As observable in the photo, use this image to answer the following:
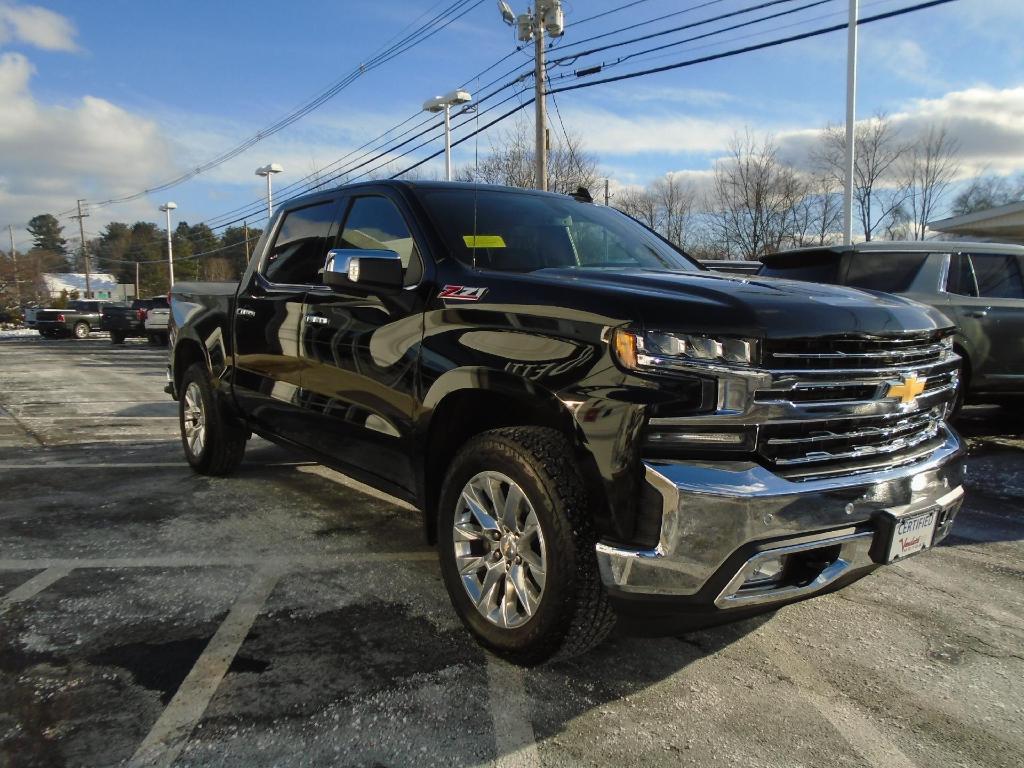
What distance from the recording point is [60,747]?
90.2 inches

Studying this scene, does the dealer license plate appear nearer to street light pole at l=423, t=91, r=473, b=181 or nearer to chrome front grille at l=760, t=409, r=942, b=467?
chrome front grille at l=760, t=409, r=942, b=467

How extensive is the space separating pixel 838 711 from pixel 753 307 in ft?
4.55

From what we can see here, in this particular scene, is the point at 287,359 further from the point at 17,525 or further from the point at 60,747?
the point at 60,747

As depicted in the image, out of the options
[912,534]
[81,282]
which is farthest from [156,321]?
[81,282]

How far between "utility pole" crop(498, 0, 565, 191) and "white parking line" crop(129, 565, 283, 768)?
51.7ft

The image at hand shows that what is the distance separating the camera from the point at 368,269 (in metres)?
3.23

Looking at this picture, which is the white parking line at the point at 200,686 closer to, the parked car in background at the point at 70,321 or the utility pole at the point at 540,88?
the utility pole at the point at 540,88

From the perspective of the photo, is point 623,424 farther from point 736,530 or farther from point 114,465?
point 114,465

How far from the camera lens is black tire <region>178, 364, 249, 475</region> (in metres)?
5.32

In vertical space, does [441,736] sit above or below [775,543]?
below

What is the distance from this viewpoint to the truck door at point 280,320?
4.23 m

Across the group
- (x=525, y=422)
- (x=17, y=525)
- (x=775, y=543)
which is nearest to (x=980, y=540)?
(x=775, y=543)

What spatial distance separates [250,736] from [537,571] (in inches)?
40.6

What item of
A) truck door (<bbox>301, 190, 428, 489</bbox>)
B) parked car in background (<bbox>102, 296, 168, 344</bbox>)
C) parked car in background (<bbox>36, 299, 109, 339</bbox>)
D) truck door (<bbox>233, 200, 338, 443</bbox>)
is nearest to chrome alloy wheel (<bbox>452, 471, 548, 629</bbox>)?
truck door (<bbox>301, 190, 428, 489</bbox>)
